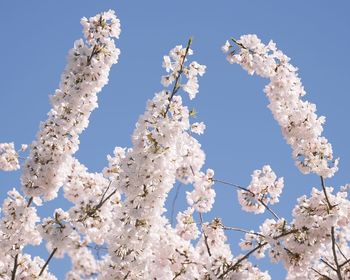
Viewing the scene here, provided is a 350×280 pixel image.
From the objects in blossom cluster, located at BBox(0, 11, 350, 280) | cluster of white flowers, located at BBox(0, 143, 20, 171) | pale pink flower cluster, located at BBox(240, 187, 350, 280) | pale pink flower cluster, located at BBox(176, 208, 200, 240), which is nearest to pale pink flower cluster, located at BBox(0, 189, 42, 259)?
blossom cluster, located at BBox(0, 11, 350, 280)

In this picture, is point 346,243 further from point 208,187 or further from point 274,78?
point 274,78

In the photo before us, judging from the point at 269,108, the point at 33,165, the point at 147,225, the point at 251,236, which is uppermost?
the point at 269,108

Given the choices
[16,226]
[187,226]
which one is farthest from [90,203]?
[187,226]

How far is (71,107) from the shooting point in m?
10.3

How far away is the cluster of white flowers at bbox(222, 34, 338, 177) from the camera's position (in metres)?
9.48

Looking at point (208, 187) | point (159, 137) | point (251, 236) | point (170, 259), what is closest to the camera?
point (159, 137)

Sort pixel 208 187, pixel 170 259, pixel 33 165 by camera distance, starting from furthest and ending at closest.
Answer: pixel 208 187 → pixel 170 259 → pixel 33 165

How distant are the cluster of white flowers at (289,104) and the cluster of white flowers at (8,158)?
235 inches

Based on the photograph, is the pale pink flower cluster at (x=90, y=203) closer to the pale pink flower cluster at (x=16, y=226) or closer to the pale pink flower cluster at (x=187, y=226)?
the pale pink flower cluster at (x=16, y=226)

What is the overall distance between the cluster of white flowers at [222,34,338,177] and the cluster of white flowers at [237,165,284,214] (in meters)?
2.56

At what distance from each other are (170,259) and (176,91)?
3673 millimetres

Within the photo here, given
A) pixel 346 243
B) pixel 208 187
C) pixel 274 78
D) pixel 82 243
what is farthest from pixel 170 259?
pixel 346 243

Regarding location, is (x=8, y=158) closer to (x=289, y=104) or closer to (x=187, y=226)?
(x=187, y=226)

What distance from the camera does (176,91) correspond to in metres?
9.15
